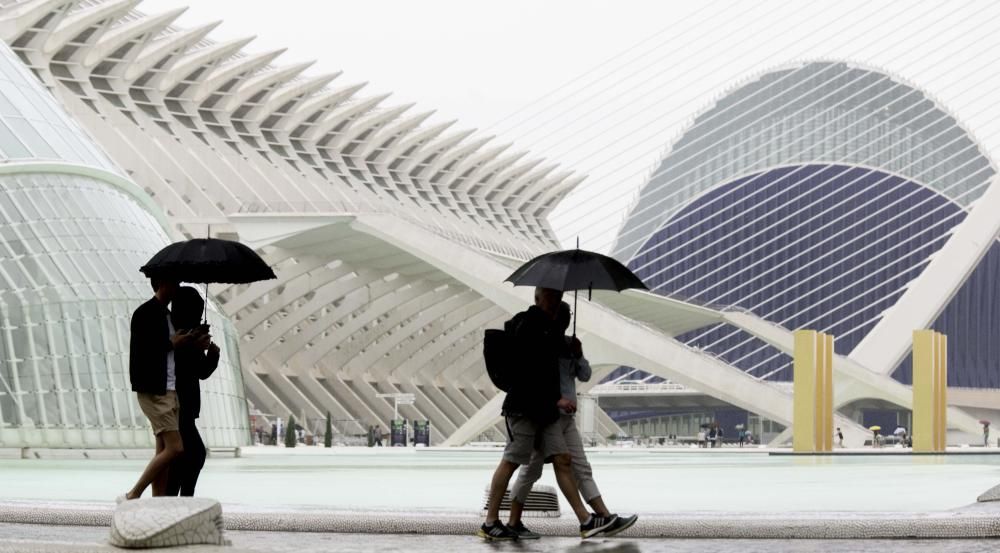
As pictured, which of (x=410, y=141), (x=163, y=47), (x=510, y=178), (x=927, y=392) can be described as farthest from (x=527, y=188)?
(x=927, y=392)

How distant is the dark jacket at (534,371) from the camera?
9.03 metres

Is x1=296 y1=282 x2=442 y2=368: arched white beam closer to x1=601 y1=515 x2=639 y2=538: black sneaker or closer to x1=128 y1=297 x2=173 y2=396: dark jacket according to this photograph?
x1=128 y1=297 x2=173 y2=396: dark jacket

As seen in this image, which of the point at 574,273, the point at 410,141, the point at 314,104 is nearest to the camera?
the point at 574,273

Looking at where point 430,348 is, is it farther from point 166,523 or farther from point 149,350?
point 166,523

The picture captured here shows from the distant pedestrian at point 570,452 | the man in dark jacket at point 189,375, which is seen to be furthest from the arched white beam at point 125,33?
the distant pedestrian at point 570,452

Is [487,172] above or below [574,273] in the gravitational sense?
above

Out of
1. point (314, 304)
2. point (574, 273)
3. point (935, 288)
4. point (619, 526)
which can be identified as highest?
point (935, 288)

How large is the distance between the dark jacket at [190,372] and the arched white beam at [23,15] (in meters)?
42.4

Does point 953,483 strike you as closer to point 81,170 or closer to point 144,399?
point 144,399

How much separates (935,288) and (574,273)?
43.5 metres

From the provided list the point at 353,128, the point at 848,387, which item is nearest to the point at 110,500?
Answer: the point at 848,387

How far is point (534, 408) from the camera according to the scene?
905 cm

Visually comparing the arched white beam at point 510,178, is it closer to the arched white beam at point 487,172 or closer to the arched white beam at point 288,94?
the arched white beam at point 487,172

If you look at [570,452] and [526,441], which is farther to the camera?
[570,452]
